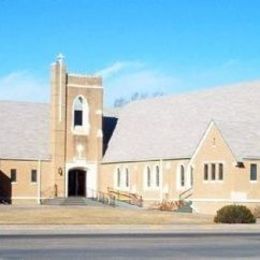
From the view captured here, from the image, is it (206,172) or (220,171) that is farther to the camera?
(206,172)

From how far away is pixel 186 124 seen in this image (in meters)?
64.8

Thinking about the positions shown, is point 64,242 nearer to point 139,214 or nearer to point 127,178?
point 139,214

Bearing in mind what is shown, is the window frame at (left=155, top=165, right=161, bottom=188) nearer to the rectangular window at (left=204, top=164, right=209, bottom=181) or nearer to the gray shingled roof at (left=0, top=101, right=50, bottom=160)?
the rectangular window at (left=204, top=164, right=209, bottom=181)

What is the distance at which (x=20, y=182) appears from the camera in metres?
68.9

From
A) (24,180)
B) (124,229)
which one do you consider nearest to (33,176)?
(24,180)

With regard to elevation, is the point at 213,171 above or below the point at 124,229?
above

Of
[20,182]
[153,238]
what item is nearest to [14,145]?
[20,182]

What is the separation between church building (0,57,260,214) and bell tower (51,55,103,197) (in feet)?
0.28

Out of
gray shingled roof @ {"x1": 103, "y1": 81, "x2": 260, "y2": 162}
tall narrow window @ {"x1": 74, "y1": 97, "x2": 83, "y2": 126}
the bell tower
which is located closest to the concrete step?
gray shingled roof @ {"x1": 103, "y1": 81, "x2": 260, "y2": 162}

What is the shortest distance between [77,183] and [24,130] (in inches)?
264

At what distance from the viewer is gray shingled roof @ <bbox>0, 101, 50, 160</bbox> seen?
229 ft

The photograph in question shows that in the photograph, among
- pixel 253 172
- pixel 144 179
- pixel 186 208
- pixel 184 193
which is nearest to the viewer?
pixel 253 172

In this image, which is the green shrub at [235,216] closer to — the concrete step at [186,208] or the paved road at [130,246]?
the paved road at [130,246]

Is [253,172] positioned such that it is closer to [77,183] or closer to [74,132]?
[74,132]
